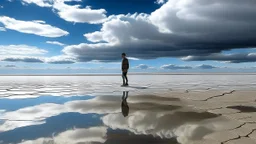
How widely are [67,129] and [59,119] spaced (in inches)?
31.7

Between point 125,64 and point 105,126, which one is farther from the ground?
point 125,64

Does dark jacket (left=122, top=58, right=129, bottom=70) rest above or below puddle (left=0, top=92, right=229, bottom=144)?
above

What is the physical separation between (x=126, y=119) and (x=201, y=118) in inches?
54.7

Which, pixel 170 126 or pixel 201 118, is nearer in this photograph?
pixel 170 126

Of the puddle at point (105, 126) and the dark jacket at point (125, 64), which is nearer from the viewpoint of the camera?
the puddle at point (105, 126)

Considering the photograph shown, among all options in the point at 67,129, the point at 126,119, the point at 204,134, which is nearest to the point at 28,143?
the point at 67,129

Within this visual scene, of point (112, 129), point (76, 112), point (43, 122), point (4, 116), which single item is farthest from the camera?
point (76, 112)

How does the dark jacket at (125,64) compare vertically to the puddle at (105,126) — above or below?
above

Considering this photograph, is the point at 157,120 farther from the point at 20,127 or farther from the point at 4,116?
the point at 4,116

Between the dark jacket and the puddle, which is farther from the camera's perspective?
the dark jacket

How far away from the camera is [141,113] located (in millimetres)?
4625

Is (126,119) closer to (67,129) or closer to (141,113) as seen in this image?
(141,113)

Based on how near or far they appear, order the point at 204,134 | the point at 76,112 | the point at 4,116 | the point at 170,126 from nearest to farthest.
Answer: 1. the point at 204,134
2. the point at 170,126
3. the point at 4,116
4. the point at 76,112

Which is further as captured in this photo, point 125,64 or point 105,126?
point 125,64
